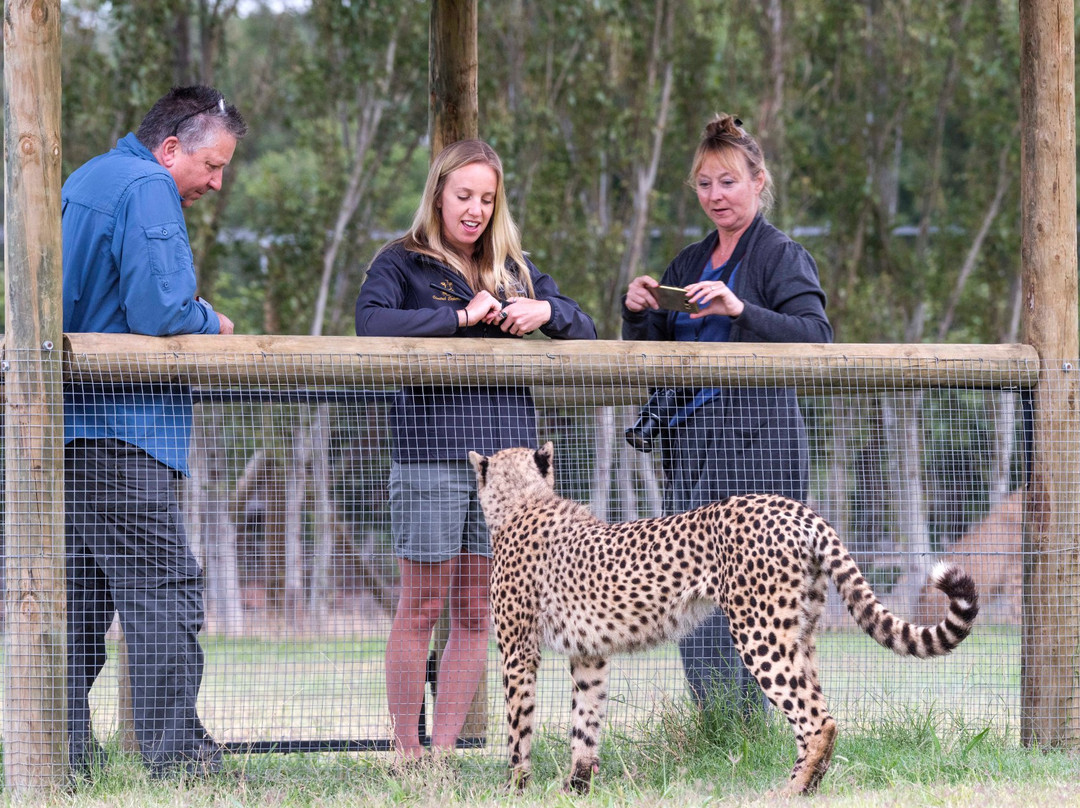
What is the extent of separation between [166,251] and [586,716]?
6.77 ft

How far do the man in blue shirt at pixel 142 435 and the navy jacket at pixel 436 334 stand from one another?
0.59 m

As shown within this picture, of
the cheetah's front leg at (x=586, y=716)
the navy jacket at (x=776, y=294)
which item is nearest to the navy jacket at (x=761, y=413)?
the navy jacket at (x=776, y=294)

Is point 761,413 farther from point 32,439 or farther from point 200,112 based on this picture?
point 32,439

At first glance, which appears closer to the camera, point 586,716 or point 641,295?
point 586,716

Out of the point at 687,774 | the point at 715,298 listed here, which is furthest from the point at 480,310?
the point at 687,774

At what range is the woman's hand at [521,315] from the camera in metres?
4.15

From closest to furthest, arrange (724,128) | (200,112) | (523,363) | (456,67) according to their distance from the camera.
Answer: (200,112) → (523,363) → (724,128) → (456,67)

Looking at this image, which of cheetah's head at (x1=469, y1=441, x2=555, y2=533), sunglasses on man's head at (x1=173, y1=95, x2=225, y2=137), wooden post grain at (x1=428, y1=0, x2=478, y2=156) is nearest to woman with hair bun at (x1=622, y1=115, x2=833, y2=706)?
cheetah's head at (x1=469, y1=441, x2=555, y2=533)

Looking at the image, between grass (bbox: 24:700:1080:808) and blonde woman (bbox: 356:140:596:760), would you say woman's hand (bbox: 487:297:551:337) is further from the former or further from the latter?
grass (bbox: 24:700:1080:808)

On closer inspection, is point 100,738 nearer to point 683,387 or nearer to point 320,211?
point 683,387

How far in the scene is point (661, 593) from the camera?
384 cm

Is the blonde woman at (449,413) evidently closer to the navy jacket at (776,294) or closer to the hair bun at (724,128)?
the navy jacket at (776,294)

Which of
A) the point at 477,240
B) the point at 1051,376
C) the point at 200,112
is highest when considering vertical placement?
the point at 200,112

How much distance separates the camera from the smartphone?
165 inches
